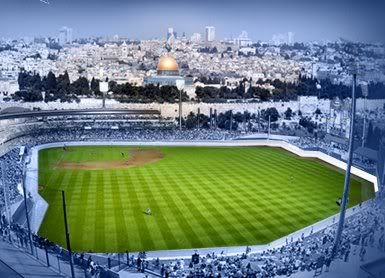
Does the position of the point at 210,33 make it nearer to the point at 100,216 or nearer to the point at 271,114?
the point at 271,114

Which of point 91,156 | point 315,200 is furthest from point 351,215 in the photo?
point 91,156

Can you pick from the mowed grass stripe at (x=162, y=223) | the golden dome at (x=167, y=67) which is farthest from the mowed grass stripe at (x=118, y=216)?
the golden dome at (x=167, y=67)

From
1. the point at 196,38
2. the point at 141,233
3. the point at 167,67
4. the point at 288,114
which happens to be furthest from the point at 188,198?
the point at 167,67

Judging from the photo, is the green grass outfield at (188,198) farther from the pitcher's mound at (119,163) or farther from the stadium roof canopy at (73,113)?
the stadium roof canopy at (73,113)

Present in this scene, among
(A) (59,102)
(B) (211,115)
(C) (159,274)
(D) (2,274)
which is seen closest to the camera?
(D) (2,274)

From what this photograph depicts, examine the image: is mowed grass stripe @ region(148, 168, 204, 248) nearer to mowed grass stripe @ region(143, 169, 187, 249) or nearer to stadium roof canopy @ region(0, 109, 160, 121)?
mowed grass stripe @ region(143, 169, 187, 249)

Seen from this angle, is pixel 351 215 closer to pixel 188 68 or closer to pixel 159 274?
pixel 159 274
